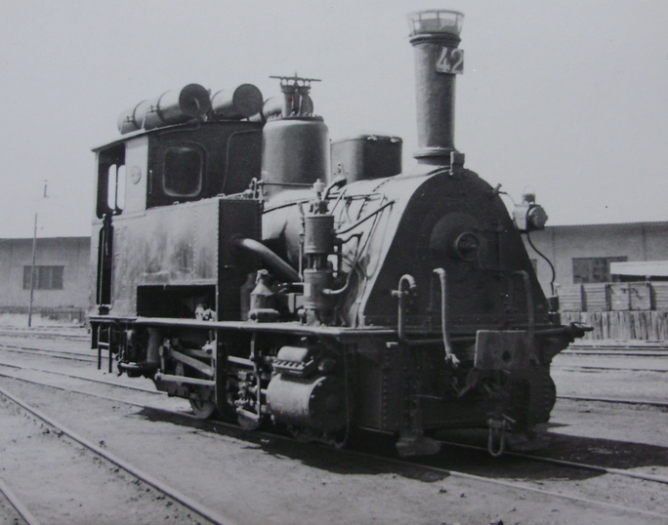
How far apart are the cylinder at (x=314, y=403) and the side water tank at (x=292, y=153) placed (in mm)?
2684

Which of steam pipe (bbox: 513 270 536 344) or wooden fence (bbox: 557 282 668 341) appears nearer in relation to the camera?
steam pipe (bbox: 513 270 536 344)

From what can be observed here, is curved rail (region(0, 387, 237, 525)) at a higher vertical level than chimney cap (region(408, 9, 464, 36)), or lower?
lower

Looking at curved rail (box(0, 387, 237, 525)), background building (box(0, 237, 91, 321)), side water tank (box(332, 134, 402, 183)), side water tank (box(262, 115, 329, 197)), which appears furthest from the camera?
background building (box(0, 237, 91, 321))

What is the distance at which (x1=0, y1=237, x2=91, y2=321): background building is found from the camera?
135ft

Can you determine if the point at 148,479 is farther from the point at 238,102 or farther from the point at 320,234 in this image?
the point at 238,102

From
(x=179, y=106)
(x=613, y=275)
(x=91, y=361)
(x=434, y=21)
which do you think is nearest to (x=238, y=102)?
(x=179, y=106)

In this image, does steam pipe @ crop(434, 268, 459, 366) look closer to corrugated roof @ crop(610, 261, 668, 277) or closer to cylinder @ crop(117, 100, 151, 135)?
cylinder @ crop(117, 100, 151, 135)

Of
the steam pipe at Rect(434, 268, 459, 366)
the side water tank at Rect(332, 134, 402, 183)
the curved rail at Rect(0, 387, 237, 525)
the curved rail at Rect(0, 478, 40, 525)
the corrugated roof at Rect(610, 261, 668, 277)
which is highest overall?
the corrugated roof at Rect(610, 261, 668, 277)

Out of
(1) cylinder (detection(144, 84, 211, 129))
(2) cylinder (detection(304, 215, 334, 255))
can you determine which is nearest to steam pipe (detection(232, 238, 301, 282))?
(2) cylinder (detection(304, 215, 334, 255))

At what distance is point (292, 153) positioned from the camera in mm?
8672

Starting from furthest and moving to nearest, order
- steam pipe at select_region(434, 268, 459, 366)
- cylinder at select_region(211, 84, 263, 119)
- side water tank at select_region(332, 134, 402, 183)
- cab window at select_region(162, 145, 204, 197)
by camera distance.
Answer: cylinder at select_region(211, 84, 263, 119) → cab window at select_region(162, 145, 204, 197) → side water tank at select_region(332, 134, 402, 183) → steam pipe at select_region(434, 268, 459, 366)

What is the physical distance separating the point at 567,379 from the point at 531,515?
8.59 metres

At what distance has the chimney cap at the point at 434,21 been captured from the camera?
6.88 m

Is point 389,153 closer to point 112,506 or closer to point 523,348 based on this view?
point 523,348
